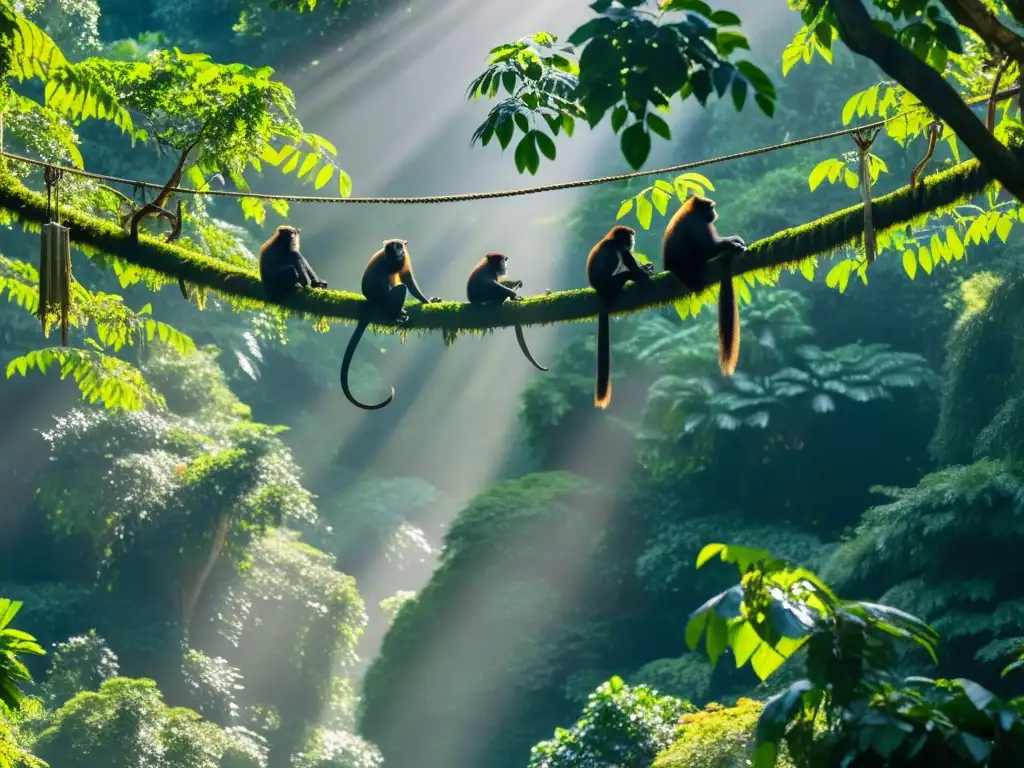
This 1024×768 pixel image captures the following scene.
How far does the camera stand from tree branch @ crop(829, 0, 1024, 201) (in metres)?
2.94

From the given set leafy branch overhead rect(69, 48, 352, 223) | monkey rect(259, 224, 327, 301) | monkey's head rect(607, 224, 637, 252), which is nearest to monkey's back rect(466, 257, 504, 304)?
monkey's head rect(607, 224, 637, 252)

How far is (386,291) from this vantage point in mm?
7531

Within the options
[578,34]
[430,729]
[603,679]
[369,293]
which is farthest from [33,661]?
[578,34]

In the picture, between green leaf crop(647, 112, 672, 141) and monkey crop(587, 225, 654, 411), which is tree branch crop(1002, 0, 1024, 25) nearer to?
green leaf crop(647, 112, 672, 141)

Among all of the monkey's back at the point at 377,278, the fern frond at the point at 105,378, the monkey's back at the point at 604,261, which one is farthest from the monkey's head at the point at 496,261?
the fern frond at the point at 105,378

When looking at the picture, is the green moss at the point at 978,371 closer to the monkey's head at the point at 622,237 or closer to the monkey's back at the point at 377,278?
the monkey's head at the point at 622,237

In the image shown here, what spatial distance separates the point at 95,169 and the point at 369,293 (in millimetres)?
18838

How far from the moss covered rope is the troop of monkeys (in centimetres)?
9

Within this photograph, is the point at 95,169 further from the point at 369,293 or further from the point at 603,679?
the point at 369,293

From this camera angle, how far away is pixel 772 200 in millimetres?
22172

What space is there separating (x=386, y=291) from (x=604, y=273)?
1.41 meters

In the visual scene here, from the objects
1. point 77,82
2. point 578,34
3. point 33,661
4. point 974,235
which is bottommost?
point 33,661

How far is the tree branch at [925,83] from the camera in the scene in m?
2.94

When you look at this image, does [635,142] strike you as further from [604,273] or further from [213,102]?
[213,102]
